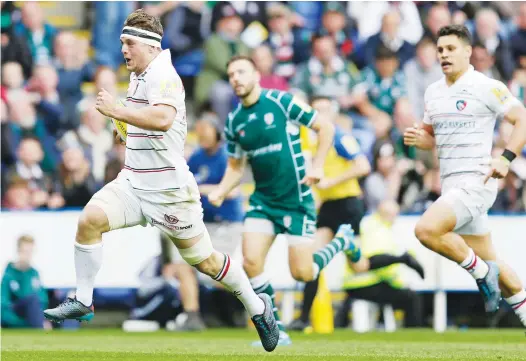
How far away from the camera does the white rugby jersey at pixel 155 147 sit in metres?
8.45

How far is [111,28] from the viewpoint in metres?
17.6

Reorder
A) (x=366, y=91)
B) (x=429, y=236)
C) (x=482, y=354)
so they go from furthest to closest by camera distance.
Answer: (x=366, y=91) → (x=429, y=236) → (x=482, y=354)

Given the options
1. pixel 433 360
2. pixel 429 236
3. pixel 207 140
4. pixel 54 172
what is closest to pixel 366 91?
pixel 207 140

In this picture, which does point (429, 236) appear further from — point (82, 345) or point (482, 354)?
point (82, 345)

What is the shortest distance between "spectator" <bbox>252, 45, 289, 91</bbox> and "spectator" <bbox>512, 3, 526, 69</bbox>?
3.60 meters

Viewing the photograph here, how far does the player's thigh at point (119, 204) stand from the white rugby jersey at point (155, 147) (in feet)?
0.28

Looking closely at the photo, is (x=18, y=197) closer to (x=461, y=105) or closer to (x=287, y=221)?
(x=287, y=221)

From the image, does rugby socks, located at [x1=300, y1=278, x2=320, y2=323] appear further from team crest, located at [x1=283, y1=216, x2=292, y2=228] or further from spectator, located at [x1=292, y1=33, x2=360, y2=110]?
spectator, located at [x1=292, y1=33, x2=360, y2=110]

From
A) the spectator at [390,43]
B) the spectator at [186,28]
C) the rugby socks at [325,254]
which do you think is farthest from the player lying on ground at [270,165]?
the spectator at [390,43]

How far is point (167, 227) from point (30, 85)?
28.1 feet

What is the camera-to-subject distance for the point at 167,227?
339 inches

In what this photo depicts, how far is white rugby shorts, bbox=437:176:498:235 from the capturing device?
33.7 feet

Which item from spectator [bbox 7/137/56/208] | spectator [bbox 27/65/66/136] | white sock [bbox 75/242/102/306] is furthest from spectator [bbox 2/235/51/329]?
white sock [bbox 75/242/102/306]

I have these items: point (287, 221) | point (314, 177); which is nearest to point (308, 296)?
point (287, 221)
